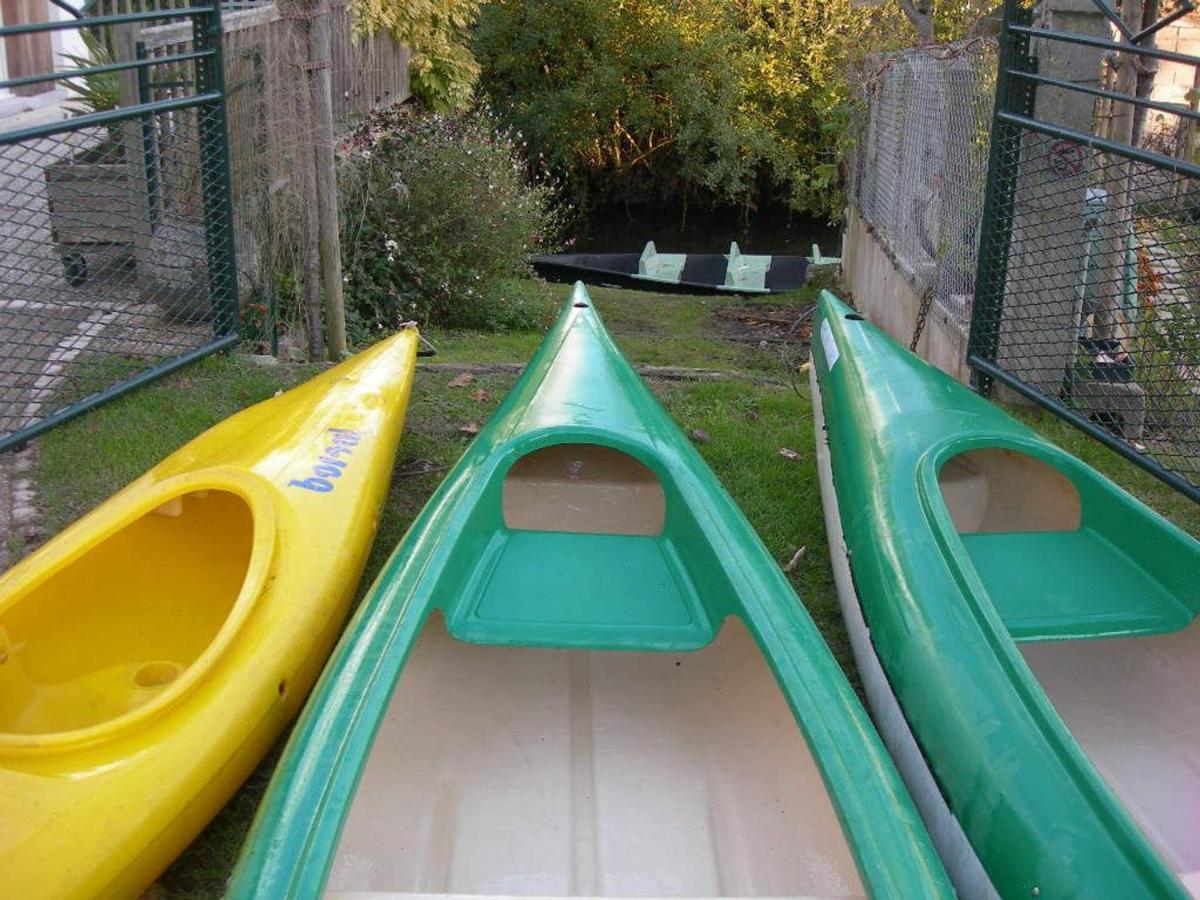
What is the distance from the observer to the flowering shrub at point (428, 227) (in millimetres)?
7480

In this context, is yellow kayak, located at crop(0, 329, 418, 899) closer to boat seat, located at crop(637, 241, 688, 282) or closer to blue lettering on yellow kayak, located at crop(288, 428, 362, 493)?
blue lettering on yellow kayak, located at crop(288, 428, 362, 493)

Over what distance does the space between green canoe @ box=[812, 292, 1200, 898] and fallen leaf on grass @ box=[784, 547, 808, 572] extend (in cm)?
15

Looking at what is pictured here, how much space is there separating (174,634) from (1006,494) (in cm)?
275

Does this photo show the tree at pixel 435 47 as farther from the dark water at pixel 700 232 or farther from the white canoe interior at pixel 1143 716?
the white canoe interior at pixel 1143 716

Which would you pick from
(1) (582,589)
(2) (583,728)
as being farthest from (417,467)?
(2) (583,728)

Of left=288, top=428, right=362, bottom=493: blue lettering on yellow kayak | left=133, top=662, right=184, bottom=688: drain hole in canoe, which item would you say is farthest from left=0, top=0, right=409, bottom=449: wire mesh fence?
Result: left=133, top=662, right=184, bottom=688: drain hole in canoe

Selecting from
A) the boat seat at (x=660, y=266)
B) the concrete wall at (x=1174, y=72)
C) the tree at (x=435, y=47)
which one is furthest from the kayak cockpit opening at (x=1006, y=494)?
the concrete wall at (x=1174, y=72)

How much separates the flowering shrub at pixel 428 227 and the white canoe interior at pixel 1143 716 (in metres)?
4.72

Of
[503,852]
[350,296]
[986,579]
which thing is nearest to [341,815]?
[503,852]

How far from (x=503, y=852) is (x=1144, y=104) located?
326 cm

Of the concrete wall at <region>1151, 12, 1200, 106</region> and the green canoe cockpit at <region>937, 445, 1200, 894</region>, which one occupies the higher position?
the concrete wall at <region>1151, 12, 1200, 106</region>

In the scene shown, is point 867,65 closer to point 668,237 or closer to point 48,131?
point 48,131

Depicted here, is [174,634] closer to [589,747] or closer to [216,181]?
[589,747]

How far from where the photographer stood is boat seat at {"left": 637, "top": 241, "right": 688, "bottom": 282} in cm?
1400
